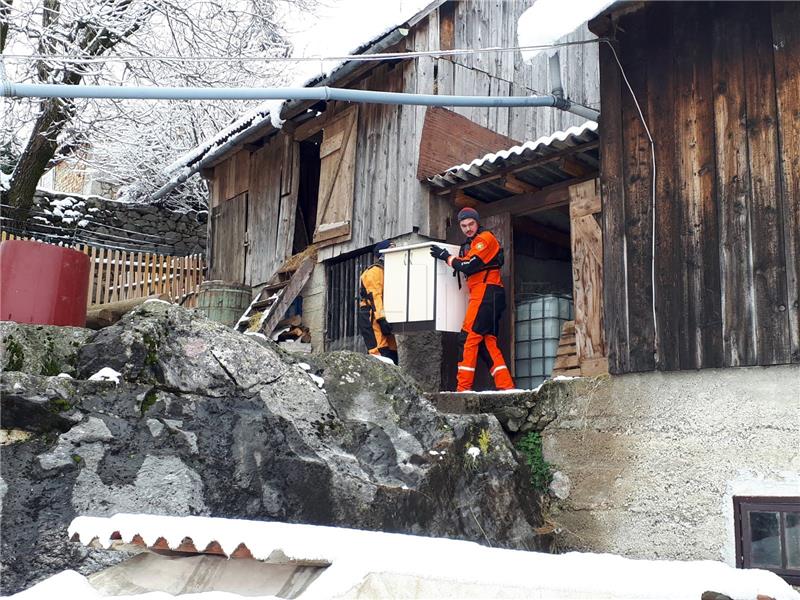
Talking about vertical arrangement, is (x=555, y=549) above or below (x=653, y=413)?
below

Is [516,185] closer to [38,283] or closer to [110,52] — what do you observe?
[38,283]

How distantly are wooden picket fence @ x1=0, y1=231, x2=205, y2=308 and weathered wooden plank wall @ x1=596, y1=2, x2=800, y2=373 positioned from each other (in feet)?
35.8

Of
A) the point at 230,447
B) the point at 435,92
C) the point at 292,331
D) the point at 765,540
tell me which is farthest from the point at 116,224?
the point at 765,540

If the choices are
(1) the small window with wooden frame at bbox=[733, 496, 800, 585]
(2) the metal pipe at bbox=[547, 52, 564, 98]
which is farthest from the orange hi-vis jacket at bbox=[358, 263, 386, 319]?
(1) the small window with wooden frame at bbox=[733, 496, 800, 585]

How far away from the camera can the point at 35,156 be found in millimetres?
15336

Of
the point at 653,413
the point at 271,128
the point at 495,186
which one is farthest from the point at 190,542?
the point at 271,128

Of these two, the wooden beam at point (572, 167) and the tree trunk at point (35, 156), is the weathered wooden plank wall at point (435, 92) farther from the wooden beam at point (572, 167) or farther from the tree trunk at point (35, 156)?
the tree trunk at point (35, 156)

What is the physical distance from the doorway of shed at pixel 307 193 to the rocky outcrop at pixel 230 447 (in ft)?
22.4


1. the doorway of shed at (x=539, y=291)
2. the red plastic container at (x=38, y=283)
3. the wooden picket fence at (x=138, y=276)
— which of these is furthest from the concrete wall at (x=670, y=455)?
the wooden picket fence at (x=138, y=276)

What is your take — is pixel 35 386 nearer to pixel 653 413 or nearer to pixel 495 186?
pixel 653 413

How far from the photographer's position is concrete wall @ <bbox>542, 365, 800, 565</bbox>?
611cm

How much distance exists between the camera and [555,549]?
23.3 ft

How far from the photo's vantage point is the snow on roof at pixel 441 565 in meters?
2.83

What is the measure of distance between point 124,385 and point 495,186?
17.0 feet
